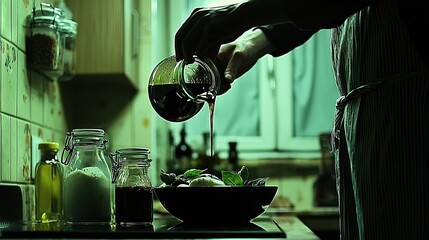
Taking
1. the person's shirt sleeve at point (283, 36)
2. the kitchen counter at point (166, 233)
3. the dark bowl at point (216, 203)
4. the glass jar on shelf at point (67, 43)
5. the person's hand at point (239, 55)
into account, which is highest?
the glass jar on shelf at point (67, 43)

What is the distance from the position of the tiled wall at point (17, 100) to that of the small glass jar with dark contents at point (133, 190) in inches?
12.8

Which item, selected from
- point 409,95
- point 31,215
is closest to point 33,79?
point 31,215

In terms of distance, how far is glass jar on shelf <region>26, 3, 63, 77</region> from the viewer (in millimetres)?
1756

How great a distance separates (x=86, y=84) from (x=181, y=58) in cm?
184

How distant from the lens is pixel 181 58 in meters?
1.20

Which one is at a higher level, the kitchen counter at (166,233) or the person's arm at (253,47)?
the person's arm at (253,47)

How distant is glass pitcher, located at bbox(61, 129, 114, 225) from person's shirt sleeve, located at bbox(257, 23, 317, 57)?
0.40 metres

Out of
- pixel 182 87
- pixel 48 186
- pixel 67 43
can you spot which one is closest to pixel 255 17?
pixel 182 87

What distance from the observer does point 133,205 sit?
1.24 metres

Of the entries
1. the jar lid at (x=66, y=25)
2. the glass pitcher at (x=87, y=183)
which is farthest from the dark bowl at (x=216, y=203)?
the jar lid at (x=66, y=25)

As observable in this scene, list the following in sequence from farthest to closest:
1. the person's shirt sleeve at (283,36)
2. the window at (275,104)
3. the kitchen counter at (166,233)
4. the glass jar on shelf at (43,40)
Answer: the window at (275,104)
the glass jar on shelf at (43,40)
the person's shirt sleeve at (283,36)
the kitchen counter at (166,233)

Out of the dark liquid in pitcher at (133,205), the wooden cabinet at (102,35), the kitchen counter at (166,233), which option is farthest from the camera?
the wooden cabinet at (102,35)

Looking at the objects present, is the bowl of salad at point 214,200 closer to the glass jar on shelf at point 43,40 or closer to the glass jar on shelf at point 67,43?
the glass jar on shelf at point 43,40

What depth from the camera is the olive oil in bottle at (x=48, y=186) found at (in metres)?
1.44
